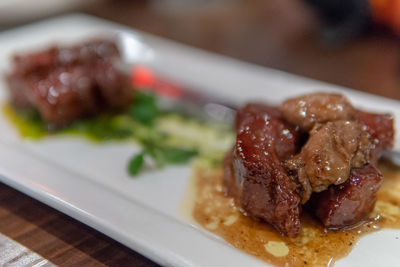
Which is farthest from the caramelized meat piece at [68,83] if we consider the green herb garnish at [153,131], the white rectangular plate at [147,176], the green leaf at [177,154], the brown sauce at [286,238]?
the brown sauce at [286,238]

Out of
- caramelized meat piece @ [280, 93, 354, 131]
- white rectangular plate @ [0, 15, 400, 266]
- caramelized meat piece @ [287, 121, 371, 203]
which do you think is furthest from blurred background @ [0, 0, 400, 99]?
caramelized meat piece @ [287, 121, 371, 203]

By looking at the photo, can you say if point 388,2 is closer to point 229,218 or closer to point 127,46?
point 127,46

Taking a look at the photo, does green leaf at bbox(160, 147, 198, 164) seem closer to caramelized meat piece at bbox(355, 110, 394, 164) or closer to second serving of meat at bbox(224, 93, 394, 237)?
second serving of meat at bbox(224, 93, 394, 237)

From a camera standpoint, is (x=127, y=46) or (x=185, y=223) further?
(x=127, y=46)

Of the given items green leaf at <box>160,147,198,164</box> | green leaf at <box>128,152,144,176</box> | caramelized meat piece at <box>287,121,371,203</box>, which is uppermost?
caramelized meat piece at <box>287,121,371,203</box>

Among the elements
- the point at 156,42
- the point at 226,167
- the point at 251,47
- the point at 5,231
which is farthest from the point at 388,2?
the point at 5,231

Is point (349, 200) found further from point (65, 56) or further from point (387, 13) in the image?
point (387, 13)
